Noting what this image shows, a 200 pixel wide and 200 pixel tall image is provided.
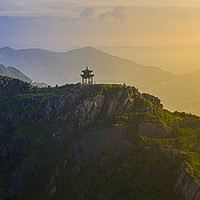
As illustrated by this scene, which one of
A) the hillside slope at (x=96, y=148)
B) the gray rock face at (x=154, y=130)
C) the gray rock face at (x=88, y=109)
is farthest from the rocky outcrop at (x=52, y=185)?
the gray rock face at (x=154, y=130)

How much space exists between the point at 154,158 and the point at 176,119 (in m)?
16.5

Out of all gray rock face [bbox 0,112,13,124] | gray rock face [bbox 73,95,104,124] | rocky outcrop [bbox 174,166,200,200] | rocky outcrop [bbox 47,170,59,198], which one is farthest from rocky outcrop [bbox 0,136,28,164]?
rocky outcrop [bbox 174,166,200,200]

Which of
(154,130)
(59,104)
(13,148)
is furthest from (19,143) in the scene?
(154,130)

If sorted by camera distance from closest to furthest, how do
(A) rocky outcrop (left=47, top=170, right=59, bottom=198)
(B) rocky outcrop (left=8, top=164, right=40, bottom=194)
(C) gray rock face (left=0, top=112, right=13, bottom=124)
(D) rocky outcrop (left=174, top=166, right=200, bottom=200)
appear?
(D) rocky outcrop (left=174, top=166, right=200, bottom=200) → (A) rocky outcrop (left=47, top=170, right=59, bottom=198) → (B) rocky outcrop (left=8, top=164, right=40, bottom=194) → (C) gray rock face (left=0, top=112, right=13, bottom=124)

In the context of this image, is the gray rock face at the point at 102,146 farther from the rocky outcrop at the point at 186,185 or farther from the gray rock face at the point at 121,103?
the rocky outcrop at the point at 186,185

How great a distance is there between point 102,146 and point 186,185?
16.1 m

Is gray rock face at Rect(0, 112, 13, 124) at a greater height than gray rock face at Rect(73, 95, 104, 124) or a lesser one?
lesser

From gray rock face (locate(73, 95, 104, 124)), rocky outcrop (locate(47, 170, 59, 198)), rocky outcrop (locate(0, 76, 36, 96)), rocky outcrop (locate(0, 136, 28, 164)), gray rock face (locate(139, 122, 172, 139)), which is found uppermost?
rocky outcrop (locate(0, 76, 36, 96))

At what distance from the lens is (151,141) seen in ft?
150

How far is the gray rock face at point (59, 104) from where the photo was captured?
53.8 metres

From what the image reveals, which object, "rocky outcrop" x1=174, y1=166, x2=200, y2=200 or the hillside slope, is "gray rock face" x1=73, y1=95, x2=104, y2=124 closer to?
the hillside slope

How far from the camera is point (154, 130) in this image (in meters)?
49.0

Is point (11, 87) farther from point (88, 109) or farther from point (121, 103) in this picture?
point (121, 103)

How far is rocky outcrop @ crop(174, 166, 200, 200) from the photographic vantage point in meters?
34.7
